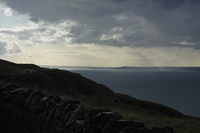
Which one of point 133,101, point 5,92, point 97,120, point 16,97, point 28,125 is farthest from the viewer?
point 133,101

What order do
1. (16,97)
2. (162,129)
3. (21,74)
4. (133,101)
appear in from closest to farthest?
(162,129) → (16,97) → (21,74) → (133,101)

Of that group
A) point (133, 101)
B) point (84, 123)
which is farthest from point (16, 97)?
point (133, 101)

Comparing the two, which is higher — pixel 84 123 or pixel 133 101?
pixel 84 123

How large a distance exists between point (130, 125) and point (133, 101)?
6644cm

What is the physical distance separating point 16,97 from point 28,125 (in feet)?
11.9

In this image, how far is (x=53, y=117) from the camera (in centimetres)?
1048

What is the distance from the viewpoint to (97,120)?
8102 millimetres

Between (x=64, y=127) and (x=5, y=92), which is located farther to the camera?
(x=5, y=92)

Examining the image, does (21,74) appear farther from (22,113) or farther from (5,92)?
(22,113)

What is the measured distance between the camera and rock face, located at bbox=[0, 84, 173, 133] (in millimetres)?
7359

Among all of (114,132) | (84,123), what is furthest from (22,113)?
(114,132)

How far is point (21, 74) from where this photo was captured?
145 ft

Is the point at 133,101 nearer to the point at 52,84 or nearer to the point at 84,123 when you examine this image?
the point at 52,84

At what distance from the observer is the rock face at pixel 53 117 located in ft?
24.1
